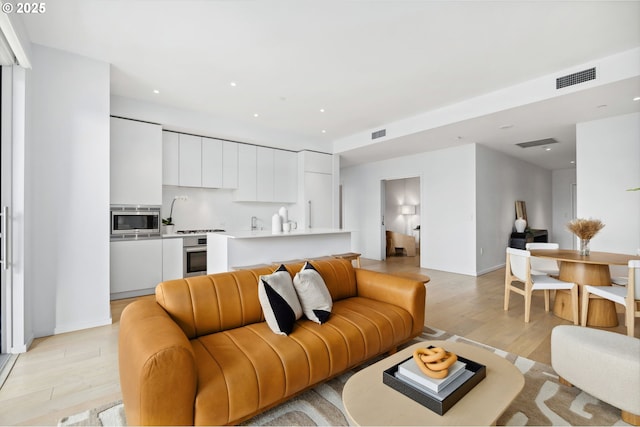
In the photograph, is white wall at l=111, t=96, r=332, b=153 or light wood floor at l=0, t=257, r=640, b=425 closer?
light wood floor at l=0, t=257, r=640, b=425

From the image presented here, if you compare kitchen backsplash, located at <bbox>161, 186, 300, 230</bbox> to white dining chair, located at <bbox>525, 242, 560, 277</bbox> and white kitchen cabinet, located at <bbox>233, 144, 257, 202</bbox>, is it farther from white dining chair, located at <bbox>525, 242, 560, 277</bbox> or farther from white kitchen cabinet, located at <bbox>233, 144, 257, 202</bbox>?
white dining chair, located at <bbox>525, 242, 560, 277</bbox>

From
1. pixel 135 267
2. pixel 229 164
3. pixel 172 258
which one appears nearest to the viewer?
pixel 135 267

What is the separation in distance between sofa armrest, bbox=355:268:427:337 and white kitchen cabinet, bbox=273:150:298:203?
356 centimetres

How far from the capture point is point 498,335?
2848 millimetres

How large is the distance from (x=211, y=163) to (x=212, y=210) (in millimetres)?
920

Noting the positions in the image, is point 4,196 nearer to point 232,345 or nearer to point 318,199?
point 232,345

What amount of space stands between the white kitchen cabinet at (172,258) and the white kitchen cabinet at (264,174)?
1737 mm

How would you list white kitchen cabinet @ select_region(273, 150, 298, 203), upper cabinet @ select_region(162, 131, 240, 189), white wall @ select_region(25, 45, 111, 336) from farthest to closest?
white kitchen cabinet @ select_region(273, 150, 298, 203), upper cabinet @ select_region(162, 131, 240, 189), white wall @ select_region(25, 45, 111, 336)

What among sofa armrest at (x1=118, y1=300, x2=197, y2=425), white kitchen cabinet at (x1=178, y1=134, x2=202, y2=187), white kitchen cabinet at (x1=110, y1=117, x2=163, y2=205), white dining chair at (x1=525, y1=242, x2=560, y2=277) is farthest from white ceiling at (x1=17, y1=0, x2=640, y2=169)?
sofa armrest at (x1=118, y1=300, x2=197, y2=425)

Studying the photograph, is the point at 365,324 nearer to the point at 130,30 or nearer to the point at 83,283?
the point at 83,283

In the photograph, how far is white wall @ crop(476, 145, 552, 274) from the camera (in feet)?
18.7

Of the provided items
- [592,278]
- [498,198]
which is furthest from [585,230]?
[498,198]

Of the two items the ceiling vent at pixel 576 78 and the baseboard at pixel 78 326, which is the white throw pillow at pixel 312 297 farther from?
the ceiling vent at pixel 576 78

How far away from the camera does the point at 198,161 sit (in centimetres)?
497
